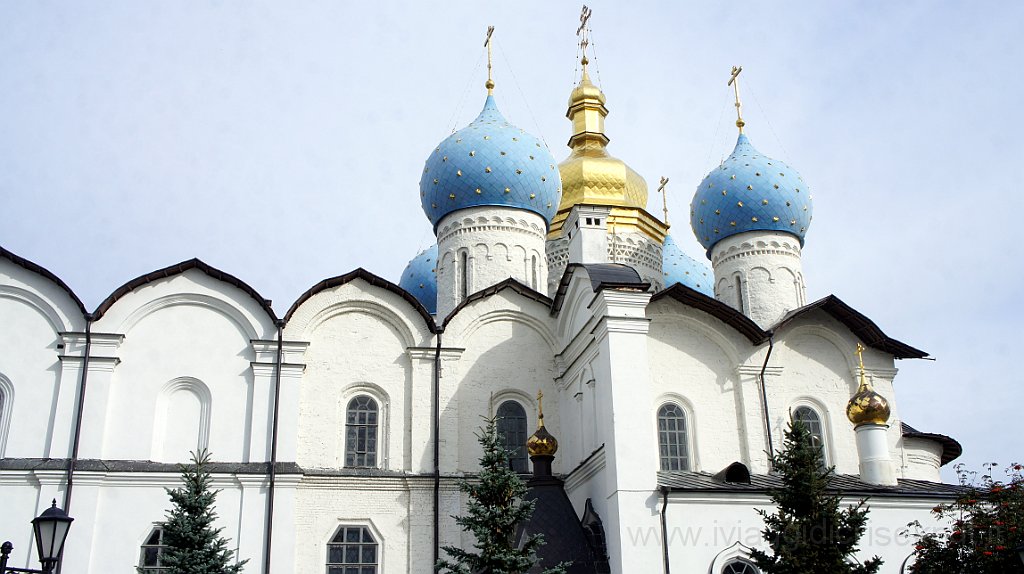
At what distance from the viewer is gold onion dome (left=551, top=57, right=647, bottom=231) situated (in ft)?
76.0

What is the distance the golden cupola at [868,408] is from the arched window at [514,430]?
483 cm

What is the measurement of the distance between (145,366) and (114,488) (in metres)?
1.77

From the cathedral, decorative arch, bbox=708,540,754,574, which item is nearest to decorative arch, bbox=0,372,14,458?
the cathedral

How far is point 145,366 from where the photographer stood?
1527 cm

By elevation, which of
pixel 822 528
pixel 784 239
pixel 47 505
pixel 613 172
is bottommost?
pixel 822 528

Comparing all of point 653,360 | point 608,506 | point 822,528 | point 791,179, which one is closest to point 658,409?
point 653,360

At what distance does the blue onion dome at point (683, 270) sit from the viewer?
24.1 meters

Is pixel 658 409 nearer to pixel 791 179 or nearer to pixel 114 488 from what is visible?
pixel 791 179

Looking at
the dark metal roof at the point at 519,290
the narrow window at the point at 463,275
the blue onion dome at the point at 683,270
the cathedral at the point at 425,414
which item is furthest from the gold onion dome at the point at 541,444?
the blue onion dome at the point at 683,270

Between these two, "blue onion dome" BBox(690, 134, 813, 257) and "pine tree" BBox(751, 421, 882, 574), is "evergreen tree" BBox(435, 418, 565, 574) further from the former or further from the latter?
"blue onion dome" BBox(690, 134, 813, 257)

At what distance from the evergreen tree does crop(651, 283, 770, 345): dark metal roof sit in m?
4.36

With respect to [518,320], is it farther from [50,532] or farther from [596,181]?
[50,532]

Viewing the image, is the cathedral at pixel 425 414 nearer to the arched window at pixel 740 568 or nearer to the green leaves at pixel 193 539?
the arched window at pixel 740 568

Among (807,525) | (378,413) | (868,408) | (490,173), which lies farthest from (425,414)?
(868,408)
